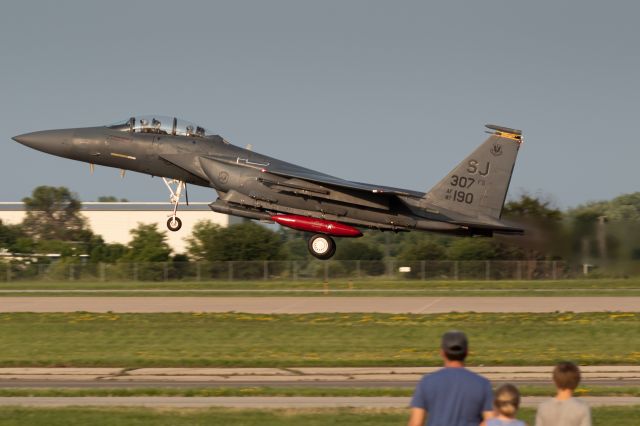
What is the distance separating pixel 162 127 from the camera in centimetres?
3078

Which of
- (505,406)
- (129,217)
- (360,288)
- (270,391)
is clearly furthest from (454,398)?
(129,217)

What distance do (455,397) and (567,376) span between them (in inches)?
34.2

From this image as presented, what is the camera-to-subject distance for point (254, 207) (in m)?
29.7

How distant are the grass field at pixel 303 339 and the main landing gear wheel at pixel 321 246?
2.16m

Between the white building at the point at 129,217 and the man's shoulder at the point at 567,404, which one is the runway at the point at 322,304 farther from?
the white building at the point at 129,217

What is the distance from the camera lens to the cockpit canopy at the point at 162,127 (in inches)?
1212

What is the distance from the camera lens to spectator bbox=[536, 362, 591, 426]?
720 centimetres

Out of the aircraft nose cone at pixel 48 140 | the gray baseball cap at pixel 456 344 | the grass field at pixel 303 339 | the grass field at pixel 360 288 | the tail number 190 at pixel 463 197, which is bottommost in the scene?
the grass field at pixel 303 339

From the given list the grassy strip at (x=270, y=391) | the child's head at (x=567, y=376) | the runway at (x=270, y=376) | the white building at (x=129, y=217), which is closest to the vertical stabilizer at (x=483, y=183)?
the runway at (x=270, y=376)

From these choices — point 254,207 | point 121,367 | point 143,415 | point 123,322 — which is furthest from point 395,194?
point 143,415

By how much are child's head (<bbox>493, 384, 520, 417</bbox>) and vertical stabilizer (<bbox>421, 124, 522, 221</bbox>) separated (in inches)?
923

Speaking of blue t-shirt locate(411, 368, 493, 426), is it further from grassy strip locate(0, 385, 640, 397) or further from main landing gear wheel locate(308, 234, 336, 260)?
main landing gear wheel locate(308, 234, 336, 260)

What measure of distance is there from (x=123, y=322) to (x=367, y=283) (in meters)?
22.0

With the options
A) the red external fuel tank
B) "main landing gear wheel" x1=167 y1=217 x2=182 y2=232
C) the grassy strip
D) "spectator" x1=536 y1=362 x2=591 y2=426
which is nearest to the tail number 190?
the red external fuel tank
